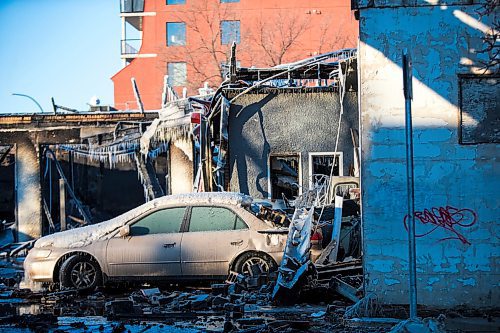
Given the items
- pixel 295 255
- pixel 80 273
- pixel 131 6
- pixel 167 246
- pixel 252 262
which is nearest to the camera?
pixel 295 255

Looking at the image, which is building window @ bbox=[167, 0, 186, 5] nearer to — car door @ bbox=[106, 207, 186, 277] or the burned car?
the burned car

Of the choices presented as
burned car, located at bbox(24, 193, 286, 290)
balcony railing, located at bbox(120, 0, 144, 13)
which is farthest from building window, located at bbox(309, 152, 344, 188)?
balcony railing, located at bbox(120, 0, 144, 13)

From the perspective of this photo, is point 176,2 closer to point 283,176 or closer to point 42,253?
point 283,176

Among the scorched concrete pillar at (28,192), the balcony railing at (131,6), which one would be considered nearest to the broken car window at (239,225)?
the scorched concrete pillar at (28,192)

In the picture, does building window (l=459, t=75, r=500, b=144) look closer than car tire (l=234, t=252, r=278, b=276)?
Yes

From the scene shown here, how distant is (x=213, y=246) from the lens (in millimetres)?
12891

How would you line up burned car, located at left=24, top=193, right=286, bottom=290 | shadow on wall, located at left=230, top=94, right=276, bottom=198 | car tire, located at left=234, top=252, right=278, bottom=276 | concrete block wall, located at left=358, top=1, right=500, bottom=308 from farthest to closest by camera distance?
shadow on wall, located at left=230, top=94, right=276, bottom=198, burned car, located at left=24, top=193, right=286, bottom=290, car tire, located at left=234, top=252, right=278, bottom=276, concrete block wall, located at left=358, top=1, right=500, bottom=308

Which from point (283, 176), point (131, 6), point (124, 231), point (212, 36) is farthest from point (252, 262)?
point (131, 6)

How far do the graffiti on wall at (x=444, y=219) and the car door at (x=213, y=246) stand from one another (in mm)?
3841

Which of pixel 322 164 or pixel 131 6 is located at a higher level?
pixel 131 6

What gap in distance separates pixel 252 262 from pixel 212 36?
4138cm

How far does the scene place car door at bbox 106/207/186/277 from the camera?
12.9 meters

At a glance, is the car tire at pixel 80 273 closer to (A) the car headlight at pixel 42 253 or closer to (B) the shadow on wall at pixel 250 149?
(A) the car headlight at pixel 42 253

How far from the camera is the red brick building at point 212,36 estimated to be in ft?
167
